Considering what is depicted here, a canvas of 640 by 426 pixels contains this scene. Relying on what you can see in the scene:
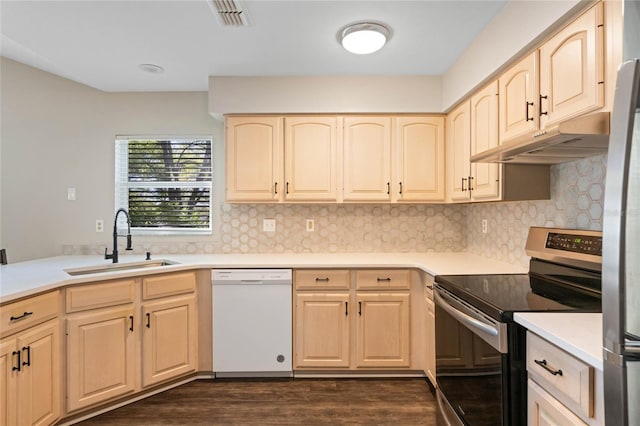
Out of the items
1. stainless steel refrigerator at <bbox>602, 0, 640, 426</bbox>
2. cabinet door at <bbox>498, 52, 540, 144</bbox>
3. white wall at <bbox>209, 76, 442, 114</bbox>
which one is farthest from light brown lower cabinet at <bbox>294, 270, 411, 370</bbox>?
stainless steel refrigerator at <bbox>602, 0, 640, 426</bbox>

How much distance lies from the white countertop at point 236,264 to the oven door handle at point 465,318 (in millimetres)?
299

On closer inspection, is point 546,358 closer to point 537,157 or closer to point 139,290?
point 537,157

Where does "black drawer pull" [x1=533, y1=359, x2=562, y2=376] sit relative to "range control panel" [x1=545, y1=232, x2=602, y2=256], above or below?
below

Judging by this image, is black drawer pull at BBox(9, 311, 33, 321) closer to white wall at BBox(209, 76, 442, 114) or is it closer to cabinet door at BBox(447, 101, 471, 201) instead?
white wall at BBox(209, 76, 442, 114)

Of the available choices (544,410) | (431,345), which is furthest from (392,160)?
(544,410)

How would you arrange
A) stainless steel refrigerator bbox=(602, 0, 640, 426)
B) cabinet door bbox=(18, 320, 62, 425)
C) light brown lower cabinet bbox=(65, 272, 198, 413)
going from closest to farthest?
1. stainless steel refrigerator bbox=(602, 0, 640, 426)
2. cabinet door bbox=(18, 320, 62, 425)
3. light brown lower cabinet bbox=(65, 272, 198, 413)

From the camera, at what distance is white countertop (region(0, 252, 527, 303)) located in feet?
6.78

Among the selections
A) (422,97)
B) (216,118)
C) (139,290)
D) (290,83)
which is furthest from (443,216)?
(139,290)

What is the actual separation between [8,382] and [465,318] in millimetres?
2220

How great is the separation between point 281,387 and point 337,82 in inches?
96.0

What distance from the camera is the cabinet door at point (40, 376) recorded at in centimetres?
182

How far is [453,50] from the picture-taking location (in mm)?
2477

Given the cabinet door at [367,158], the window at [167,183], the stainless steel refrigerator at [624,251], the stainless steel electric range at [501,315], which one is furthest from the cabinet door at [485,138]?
the window at [167,183]

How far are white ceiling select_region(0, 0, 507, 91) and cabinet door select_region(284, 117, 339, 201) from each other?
0.43 meters
